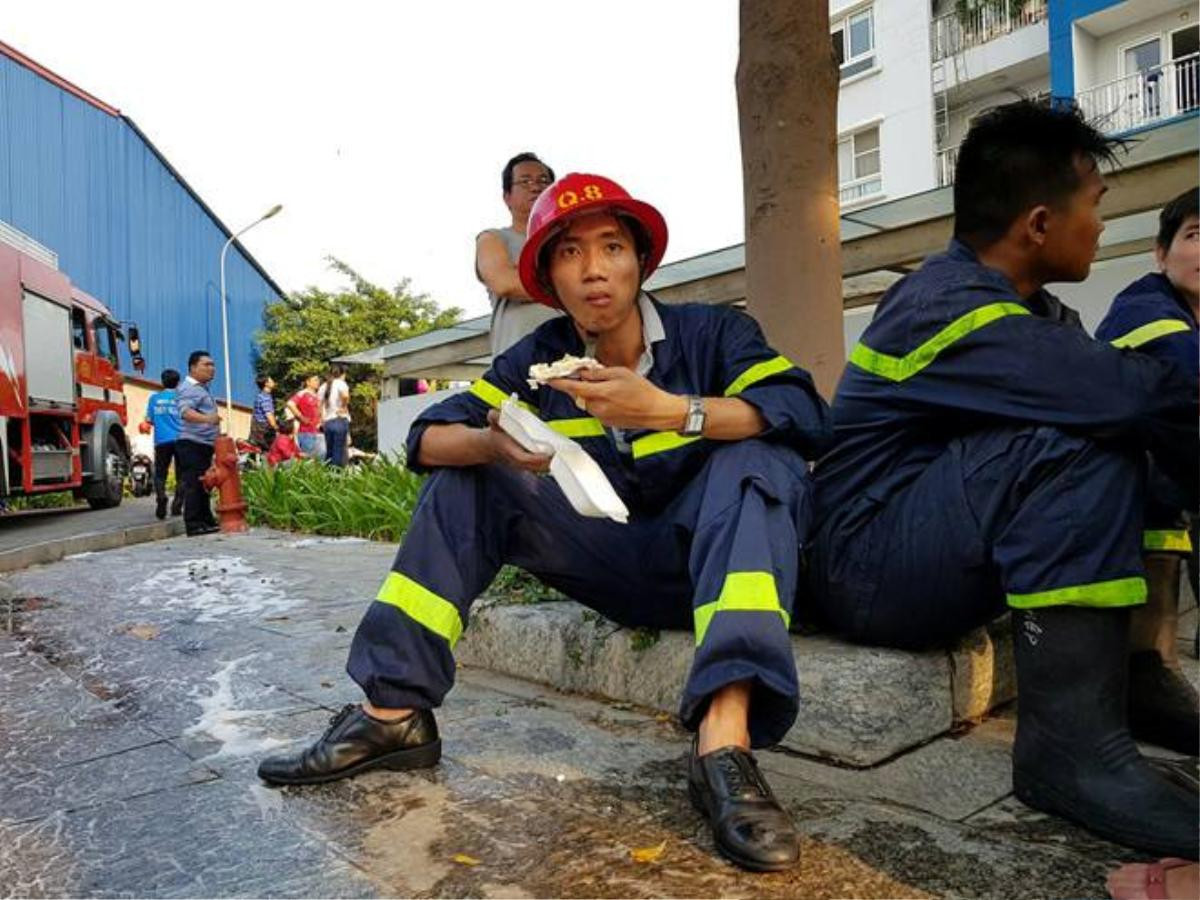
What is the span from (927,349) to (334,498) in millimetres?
7353

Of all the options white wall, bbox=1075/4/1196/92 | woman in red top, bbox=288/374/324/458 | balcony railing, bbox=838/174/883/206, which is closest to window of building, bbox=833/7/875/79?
balcony railing, bbox=838/174/883/206

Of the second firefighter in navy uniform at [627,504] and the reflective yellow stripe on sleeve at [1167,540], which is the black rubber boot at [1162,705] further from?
the second firefighter in navy uniform at [627,504]

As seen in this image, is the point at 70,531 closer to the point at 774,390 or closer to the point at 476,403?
the point at 476,403

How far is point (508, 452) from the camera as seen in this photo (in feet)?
6.63

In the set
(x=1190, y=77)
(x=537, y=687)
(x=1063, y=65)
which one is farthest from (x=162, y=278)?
(x=537, y=687)

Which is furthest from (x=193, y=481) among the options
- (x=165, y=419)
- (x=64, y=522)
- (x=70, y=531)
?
(x=64, y=522)

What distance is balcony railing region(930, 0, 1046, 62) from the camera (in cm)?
1989

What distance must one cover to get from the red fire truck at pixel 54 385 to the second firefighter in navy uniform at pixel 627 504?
9081 millimetres

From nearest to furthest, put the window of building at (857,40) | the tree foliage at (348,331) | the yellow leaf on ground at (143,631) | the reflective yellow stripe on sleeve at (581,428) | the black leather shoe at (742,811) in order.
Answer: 1. the black leather shoe at (742,811)
2. the reflective yellow stripe on sleeve at (581,428)
3. the yellow leaf on ground at (143,631)
4. the window of building at (857,40)
5. the tree foliage at (348,331)

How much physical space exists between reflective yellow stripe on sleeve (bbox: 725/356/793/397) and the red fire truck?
9.60 metres

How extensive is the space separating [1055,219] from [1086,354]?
1.38 ft

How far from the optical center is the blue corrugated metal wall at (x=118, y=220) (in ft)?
66.7

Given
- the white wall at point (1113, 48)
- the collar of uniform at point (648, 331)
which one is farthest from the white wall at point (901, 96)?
the collar of uniform at point (648, 331)

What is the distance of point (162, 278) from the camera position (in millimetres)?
28812
